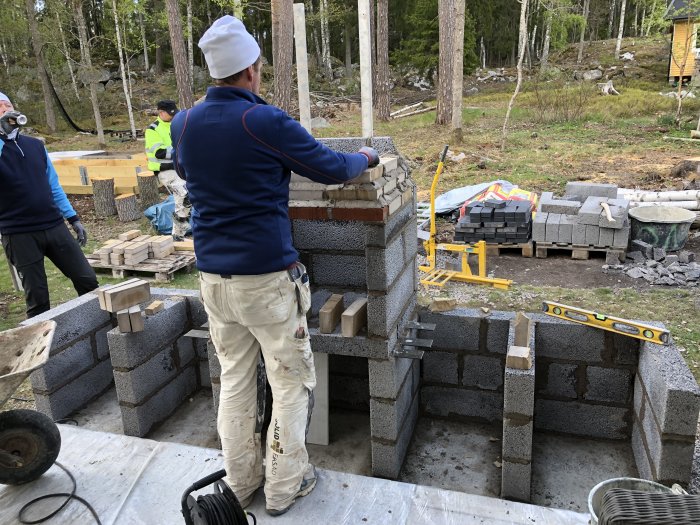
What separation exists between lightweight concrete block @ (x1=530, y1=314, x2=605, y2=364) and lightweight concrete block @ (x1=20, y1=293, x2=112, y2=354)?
3269 millimetres

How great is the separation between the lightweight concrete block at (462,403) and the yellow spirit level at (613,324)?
2.40 ft

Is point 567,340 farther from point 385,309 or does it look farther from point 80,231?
point 80,231

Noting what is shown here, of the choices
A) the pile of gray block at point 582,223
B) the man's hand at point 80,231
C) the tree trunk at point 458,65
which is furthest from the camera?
the tree trunk at point 458,65

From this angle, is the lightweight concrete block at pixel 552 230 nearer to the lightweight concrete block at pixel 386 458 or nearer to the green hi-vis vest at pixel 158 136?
the green hi-vis vest at pixel 158 136

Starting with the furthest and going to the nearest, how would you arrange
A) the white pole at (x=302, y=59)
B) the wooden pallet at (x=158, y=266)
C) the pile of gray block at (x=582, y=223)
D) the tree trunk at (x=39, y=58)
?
the tree trunk at (x=39, y=58) < the pile of gray block at (x=582, y=223) < the wooden pallet at (x=158, y=266) < the white pole at (x=302, y=59)

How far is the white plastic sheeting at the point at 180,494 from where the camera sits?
2.76 meters

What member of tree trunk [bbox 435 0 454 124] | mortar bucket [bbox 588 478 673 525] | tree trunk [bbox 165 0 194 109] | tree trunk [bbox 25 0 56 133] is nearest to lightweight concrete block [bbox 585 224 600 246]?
mortar bucket [bbox 588 478 673 525]

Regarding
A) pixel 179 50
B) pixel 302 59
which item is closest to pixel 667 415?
pixel 302 59

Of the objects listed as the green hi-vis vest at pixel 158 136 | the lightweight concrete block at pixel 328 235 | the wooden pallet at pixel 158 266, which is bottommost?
the wooden pallet at pixel 158 266

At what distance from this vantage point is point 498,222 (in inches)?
364

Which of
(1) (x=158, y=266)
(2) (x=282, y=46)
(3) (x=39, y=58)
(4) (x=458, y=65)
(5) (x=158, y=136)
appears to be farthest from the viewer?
(3) (x=39, y=58)

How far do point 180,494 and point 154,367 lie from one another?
1249 millimetres

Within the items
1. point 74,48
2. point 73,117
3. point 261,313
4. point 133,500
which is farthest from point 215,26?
point 74,48

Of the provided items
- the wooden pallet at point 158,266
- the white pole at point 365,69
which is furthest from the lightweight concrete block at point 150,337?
the wooden pallet at point 158,266
